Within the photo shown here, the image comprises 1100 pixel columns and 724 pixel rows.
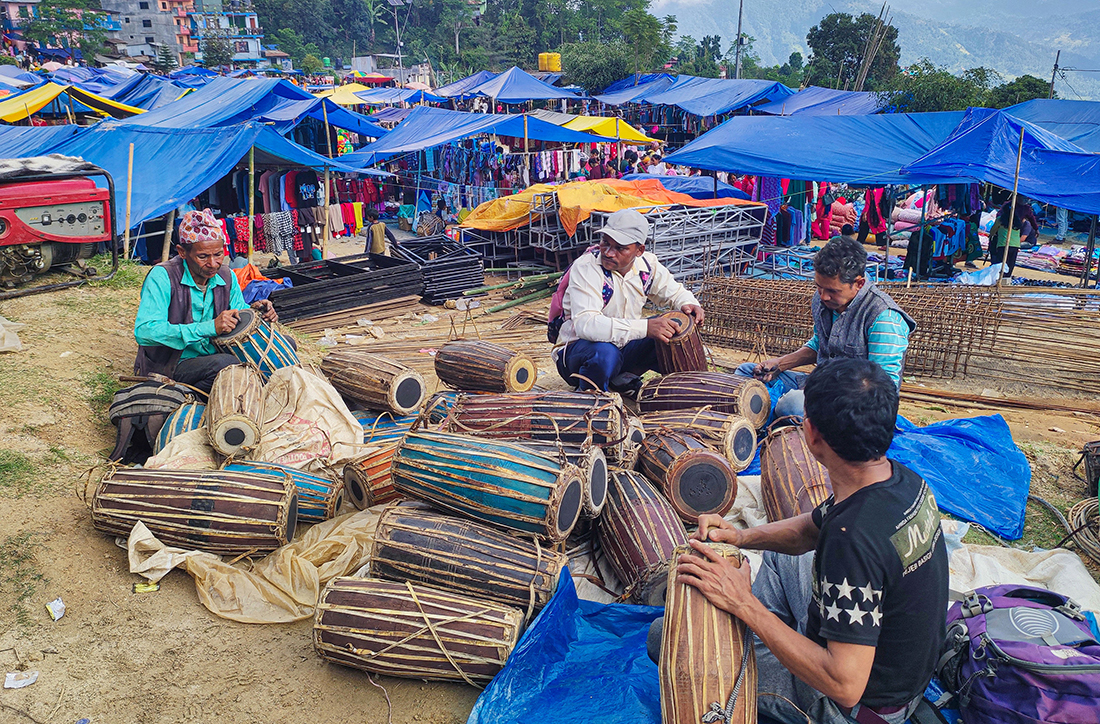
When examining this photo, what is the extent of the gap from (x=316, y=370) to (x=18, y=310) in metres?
3.58

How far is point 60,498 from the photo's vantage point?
4336 millimetres

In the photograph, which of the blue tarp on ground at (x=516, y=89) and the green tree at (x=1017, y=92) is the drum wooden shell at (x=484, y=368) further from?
the green tree at (x=1017, y=92)

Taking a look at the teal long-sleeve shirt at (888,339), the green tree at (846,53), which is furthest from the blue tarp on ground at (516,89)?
the teal long-sleeve shirt at (888,339)

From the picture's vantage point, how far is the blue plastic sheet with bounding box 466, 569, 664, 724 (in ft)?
9.25

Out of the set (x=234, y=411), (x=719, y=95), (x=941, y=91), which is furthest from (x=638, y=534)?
(x=719, y=95)

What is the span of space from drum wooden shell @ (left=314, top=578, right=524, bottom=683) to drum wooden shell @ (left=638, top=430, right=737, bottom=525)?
1270 mm

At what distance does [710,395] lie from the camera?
490 centimetres

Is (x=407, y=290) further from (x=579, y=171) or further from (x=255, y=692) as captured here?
(x=579, y=171)

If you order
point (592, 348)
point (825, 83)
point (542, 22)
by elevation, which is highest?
point (542, 22)

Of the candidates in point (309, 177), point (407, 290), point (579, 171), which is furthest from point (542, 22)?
Result: point (407, 290)

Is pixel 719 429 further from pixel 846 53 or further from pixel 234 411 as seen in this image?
pixel 846 53

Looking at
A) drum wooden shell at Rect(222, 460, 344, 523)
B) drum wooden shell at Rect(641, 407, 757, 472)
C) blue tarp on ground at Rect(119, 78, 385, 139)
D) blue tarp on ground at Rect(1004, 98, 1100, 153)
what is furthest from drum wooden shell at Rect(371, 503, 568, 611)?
blue tarp on ground at Rect(1004, 98, 1100, 153)

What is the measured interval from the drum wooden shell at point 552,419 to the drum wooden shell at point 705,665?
1.46 metres

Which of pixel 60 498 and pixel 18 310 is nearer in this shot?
pixel 60 498
